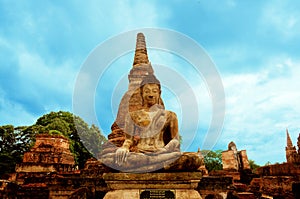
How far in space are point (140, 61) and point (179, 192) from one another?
15.3 metres

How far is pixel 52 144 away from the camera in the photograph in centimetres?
1880

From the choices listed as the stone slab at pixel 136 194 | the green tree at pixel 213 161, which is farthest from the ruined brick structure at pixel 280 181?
the green tree at pixel 213 161

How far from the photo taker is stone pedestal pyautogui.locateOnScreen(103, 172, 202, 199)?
442 centimetres

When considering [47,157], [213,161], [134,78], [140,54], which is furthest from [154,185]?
[213,161]

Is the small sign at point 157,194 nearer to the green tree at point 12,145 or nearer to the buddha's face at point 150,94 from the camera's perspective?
the buddha's face at point 150,94

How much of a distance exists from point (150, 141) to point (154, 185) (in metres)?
1.12

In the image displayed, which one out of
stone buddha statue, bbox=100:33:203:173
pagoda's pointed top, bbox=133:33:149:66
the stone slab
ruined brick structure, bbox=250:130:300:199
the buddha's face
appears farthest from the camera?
pagoda's pointed top, bbox=133:33:149:66

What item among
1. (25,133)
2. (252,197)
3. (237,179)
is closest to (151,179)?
(252,197)

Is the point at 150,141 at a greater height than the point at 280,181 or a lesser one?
greater

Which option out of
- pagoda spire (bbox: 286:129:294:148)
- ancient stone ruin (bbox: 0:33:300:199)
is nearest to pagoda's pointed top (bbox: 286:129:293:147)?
pagoda spire (bbox: 286:129:294:148)

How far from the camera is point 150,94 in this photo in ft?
18.7

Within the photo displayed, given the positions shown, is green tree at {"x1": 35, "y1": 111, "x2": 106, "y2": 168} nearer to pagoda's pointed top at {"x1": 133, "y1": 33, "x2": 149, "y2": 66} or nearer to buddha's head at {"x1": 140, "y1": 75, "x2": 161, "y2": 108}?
pagoda's pointed top at {"x1": 133, "y1": 33, "x2": 149, "y2": 66}

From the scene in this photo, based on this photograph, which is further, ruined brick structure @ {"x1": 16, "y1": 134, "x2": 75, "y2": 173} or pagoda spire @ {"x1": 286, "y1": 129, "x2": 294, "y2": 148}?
pagoda spire @ {"x1": 286, "y1": 129, "x2": 294, "y2": 148}

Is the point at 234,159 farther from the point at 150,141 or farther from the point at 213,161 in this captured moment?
the point at 213,161
